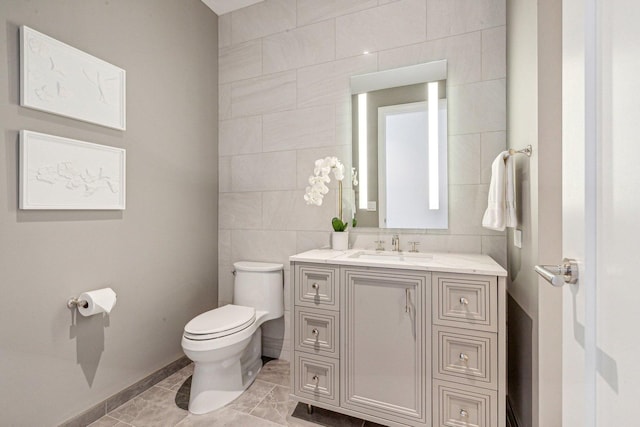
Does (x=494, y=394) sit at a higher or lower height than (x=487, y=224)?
lower

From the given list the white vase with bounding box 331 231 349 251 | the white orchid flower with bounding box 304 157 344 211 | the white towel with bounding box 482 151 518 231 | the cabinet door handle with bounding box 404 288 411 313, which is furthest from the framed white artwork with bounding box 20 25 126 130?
the white towel with bounding box 482 151 518 231

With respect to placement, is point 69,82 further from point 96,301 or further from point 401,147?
point 401,147

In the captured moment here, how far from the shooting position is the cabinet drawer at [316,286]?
5.55 ft

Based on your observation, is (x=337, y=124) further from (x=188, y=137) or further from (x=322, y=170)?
(x=188, y=137)

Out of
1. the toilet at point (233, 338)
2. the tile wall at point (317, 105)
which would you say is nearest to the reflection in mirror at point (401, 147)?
the tile wall at point (317, 105)

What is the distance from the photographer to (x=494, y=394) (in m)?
1.37

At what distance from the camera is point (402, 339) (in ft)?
5.05

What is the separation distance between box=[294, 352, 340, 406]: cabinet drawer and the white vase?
70cm

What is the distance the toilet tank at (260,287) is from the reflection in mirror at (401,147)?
791 mm

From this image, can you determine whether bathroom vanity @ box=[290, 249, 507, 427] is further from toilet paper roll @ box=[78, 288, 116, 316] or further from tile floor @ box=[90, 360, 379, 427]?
toilet paper roll @ box=[78, 288, 116, 316]

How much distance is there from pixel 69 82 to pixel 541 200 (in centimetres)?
227

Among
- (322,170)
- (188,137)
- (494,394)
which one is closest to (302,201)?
(322,170)

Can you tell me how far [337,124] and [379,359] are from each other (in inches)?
61.3

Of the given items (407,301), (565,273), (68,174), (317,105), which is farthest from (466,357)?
(68,174)
